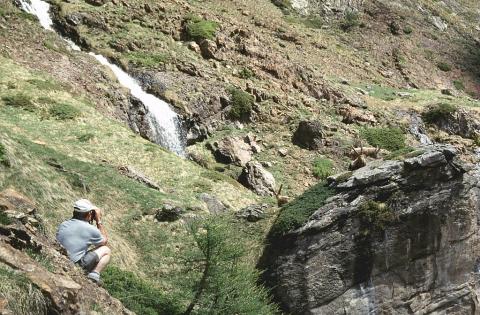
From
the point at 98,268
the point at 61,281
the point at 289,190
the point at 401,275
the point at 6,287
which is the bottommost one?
the point at 289,190

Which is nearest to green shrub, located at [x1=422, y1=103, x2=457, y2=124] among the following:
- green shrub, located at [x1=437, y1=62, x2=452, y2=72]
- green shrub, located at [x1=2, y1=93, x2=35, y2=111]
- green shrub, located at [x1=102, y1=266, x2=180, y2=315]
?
green shrub, located at [x1=437, y1=62, x2=452, y2=72]

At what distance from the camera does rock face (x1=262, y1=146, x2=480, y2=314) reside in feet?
52.3

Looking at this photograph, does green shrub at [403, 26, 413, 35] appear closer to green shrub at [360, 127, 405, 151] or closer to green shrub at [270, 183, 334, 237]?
green shrub at [360, 127, 405, 151]

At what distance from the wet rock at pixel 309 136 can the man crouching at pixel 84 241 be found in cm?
2498

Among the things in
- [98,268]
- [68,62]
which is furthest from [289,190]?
[98,268]

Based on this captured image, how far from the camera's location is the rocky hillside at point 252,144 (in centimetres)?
1562

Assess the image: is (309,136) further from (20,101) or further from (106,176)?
(106,176)

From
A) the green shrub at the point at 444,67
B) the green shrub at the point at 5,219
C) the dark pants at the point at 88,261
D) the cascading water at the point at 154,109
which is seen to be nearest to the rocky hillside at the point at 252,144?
the green shrub at the point at 444,67

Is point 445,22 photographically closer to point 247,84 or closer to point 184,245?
point 247,84

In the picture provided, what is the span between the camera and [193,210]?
752 inches

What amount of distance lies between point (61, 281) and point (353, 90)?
36925 mm

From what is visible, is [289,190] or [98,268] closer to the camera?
[98,268]

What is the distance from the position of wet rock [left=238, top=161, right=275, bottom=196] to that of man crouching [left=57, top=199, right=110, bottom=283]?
17.8 meters

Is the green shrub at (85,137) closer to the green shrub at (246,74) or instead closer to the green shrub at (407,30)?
Answer: the green shrub at (246,74)
